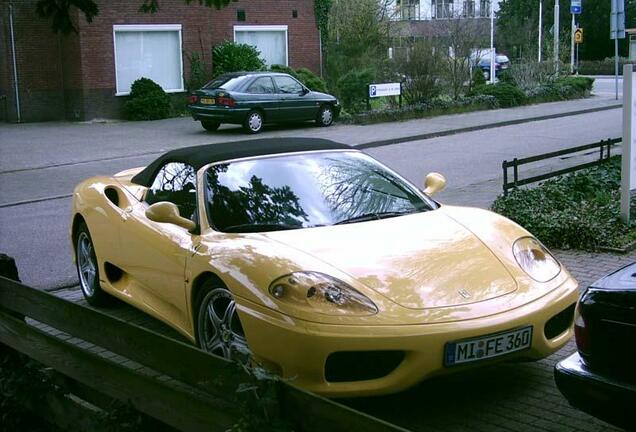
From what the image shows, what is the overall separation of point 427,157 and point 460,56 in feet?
41.2

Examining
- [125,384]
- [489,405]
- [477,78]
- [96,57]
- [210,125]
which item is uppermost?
[96,57]

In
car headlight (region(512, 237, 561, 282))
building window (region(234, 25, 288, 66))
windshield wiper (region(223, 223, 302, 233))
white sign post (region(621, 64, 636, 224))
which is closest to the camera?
car headlight (region(512, 237, 561, 282))

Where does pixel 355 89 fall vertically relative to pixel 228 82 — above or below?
below

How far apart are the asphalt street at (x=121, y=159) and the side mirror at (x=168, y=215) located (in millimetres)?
3024

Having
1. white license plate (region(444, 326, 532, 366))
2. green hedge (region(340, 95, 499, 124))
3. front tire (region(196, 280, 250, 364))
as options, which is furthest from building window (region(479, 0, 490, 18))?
white license plate (region(444, 326, 532, 366))

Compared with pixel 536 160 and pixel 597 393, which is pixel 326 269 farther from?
pixel 536 160

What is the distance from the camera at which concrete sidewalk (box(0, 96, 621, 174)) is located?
1997cm

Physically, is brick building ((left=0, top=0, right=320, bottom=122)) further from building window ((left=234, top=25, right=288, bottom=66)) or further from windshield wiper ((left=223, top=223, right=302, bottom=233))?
windshield wiper ((left=223, top=223, right=302, bottom=233))

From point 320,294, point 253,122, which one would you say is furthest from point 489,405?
point 253,122

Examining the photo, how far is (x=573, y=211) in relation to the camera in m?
9.16

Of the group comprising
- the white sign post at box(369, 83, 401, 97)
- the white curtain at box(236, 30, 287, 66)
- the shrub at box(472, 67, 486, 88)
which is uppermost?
the white curtain at box(236, 30, 287, 66)

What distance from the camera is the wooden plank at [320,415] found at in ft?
8.32

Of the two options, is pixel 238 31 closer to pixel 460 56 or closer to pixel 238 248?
pixel 460 56

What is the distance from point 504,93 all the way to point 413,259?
82.3ft
